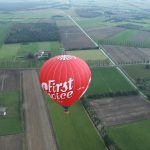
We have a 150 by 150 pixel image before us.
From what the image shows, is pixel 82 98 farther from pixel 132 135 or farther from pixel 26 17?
pixel 26 17

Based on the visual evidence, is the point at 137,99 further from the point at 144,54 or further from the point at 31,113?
the point at 144,54

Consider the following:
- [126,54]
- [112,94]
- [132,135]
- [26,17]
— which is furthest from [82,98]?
[26,17]

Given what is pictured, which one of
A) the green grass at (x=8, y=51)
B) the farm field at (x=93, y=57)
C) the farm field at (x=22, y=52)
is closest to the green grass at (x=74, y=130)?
the farm field at (x=93, y=57)

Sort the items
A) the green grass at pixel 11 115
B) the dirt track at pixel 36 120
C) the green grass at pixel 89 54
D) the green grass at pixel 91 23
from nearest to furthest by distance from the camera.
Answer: the dirt track at pixel 36 120, the green grass at pixel 11 115, the green grass at pixel 89 54, the green grass at pixel 91 23

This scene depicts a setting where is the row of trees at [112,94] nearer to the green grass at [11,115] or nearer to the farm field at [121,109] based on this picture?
the farm field at [121,109]

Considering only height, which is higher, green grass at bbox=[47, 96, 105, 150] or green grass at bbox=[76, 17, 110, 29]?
green grass at bbox=[47, 96, 105, 150]

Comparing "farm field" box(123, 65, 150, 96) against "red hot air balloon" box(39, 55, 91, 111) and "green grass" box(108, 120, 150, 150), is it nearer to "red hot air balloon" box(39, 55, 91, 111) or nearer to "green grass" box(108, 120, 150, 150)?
"green grass" box(108, 120, 150, 150)

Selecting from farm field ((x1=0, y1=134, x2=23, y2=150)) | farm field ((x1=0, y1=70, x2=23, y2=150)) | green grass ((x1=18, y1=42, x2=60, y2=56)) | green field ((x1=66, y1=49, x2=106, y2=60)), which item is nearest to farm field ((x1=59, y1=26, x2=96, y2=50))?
green grass ((x1=18, y1=42, x2=60, y2=56))
